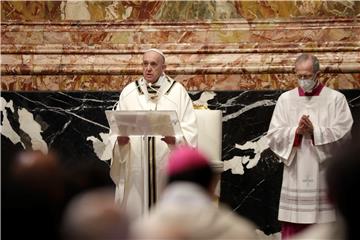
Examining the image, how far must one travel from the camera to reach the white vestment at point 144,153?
9242 millimetres

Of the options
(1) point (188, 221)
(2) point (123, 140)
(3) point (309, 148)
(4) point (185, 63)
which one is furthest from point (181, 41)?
(1) point (188, 221)

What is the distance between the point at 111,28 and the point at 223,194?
249cm

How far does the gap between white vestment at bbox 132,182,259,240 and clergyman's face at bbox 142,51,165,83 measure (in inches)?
220

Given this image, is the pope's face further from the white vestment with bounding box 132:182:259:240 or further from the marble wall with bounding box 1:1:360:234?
the white vestment with bounding box 132:182:259:240

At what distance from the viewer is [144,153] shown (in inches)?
367

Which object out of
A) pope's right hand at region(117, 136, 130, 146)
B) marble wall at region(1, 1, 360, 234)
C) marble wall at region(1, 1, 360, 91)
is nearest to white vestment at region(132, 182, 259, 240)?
pope's right hand at region(117, 136, 130, 146)

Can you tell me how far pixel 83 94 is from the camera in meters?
11.0

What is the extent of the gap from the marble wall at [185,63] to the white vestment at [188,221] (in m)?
6.56

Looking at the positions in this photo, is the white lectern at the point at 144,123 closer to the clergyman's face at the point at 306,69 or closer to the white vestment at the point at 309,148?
the white vestment at the point at 309,148

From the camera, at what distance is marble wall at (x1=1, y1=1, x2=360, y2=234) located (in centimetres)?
1060

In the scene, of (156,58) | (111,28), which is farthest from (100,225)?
(111,28)

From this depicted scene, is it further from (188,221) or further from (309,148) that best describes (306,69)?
(188,221)

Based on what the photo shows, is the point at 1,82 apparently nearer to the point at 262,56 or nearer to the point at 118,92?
the point at 118,92

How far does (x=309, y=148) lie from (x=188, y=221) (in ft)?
18.1
